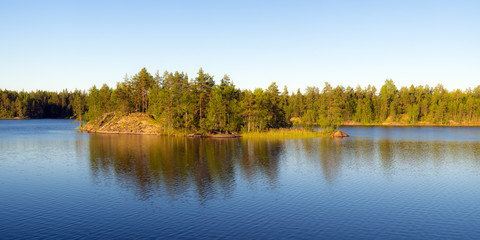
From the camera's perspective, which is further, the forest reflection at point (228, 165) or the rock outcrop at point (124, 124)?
the rock outcrop at point (124, 124)

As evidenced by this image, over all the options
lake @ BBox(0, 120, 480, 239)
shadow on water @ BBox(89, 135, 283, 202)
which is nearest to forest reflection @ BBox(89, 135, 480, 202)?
shadow on water @ BBox(89, 135, 283, 202)

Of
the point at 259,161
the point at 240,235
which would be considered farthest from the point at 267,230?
the point at 259,161

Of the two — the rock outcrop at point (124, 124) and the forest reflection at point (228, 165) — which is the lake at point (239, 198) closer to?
the forest reflection at point (228, 165)

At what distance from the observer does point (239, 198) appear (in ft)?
119

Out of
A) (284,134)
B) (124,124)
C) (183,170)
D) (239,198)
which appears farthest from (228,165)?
(124,124)

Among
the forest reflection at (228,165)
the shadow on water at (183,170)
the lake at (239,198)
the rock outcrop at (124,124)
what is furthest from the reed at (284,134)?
the lake at (239,198)

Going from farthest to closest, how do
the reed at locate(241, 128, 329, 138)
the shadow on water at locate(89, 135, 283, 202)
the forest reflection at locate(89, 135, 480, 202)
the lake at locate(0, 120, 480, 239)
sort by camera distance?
the reed at locate(241, 128, 329, 138), the forest reflection at locate(89, 135, 480, 202), the shadow on water at locate(89, 135, 283, 202), the lake at locate(0, 120, 480, 239)

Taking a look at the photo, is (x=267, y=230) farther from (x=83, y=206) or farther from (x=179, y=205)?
(x=83, y=206)

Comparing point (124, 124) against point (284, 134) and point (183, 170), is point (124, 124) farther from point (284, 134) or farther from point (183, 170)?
point (183, 170)

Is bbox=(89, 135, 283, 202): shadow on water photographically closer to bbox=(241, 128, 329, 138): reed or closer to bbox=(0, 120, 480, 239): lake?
bbox=(0, 120, 480, 239): lake

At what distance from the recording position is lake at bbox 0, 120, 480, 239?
27.0 metres

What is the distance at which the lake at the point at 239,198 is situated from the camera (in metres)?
27.0

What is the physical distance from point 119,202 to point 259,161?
3126 centimetres

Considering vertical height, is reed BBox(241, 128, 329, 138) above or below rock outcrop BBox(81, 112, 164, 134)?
below
